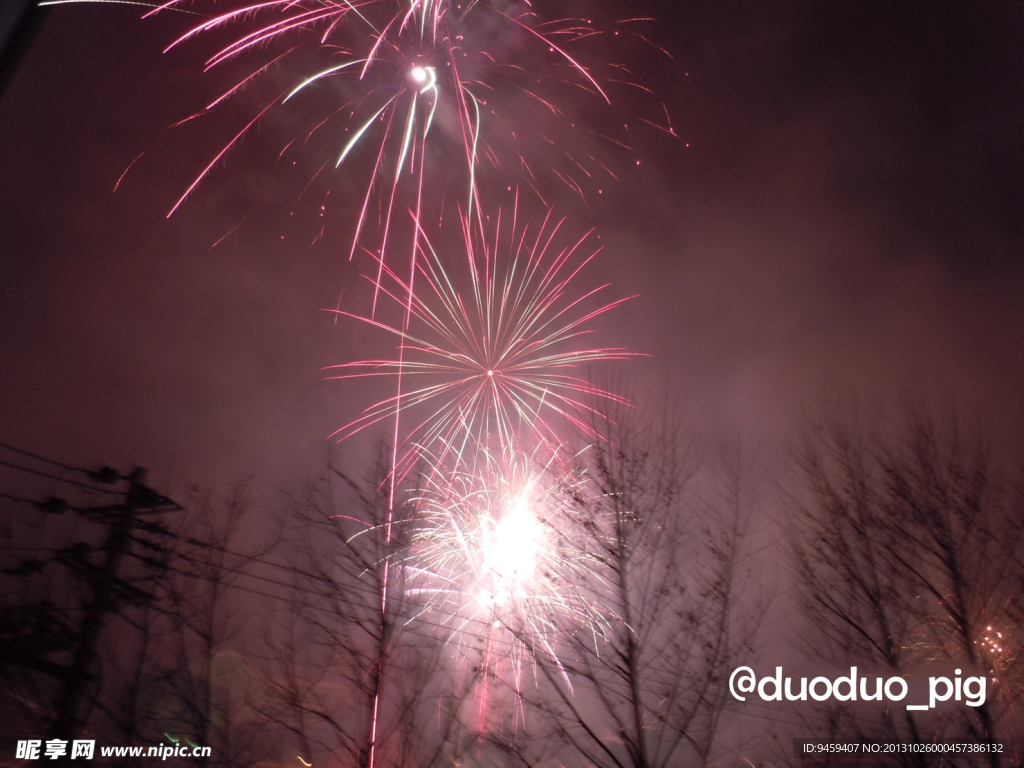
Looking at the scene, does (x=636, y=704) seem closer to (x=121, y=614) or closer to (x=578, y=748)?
(x=578, y=748)

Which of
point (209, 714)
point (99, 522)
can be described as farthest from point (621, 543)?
point (209, 714)

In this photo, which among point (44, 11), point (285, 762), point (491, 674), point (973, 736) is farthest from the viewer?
point (285, 762)

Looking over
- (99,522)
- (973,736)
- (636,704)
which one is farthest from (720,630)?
(99,522)

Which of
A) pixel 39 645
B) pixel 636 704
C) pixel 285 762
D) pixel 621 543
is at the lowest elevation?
pixel 285 762

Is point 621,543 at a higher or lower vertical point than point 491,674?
higher

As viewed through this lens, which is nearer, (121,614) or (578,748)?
(578,748)

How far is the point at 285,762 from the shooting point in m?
17.7

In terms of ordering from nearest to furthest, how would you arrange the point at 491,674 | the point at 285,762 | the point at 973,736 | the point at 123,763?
the point at 973,736
the point at 491,674
the point at 123,763
the point at 285,762

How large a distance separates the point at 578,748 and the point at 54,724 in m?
8.70

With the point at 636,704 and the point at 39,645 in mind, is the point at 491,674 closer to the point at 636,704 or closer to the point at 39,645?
the point at 636,704

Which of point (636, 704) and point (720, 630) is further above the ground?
point (720, 630)

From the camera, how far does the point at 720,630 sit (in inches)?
413

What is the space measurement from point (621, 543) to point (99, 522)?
8878 mm

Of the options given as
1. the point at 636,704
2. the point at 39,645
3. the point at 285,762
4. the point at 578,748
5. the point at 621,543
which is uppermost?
the point at 621,543
